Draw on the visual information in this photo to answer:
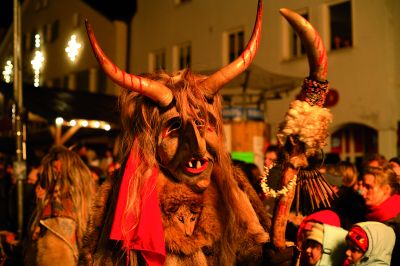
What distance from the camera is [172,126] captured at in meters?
2.52

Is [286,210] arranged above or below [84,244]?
above

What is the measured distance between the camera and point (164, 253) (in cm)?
235

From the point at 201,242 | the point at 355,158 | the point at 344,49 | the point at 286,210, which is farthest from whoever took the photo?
the point at 355,158

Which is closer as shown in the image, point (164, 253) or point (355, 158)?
point (164, 253)

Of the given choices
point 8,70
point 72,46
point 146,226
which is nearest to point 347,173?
point 72,46

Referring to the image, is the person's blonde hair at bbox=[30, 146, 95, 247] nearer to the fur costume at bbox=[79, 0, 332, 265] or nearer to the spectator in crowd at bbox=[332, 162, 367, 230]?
the fur costume at bbox=[79, 0, 332, 265]

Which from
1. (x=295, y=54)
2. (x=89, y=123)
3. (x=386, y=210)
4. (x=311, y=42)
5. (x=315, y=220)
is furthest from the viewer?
(x=89, y=123)

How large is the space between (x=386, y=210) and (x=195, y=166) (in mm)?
1747

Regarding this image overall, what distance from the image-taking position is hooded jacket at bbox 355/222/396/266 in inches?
123

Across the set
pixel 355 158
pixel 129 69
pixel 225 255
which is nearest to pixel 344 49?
pixel 355 158

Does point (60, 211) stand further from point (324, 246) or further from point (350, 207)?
point (350, 207)

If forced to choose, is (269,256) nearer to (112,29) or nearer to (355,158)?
(355,158)

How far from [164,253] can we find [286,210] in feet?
1.99

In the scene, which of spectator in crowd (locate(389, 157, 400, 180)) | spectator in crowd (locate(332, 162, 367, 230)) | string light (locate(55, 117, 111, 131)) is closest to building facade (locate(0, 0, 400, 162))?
string light (locate(55, 117, 111, 131))
